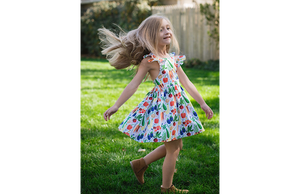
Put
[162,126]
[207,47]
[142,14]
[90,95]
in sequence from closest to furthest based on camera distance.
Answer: [162,126] → [90,95] → [207,47] → [142,14]

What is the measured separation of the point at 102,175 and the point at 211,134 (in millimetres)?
1667

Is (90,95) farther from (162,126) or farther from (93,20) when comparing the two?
(93,20)

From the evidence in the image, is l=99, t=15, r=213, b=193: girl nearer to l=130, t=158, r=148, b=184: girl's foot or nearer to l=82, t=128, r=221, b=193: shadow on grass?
l=130, t=158, r=148, b=184: girl's foot

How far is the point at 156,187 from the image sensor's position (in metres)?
2.72

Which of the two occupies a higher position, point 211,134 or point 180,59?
point 180,59

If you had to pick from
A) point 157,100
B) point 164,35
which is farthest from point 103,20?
point 157,100

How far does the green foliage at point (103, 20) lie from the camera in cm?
1392

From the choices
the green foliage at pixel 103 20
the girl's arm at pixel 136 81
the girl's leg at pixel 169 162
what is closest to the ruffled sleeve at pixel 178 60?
the girl's arm at pixel 136 81

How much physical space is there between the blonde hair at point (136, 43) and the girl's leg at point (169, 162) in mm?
827

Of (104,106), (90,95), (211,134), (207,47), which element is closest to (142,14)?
(207,47)

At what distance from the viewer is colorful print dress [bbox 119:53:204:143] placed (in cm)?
243

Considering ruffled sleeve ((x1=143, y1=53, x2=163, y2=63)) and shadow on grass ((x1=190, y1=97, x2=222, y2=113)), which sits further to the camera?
shadow on grass ((x1=190, y1=97, x2=222, y2=113))

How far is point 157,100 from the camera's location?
2.54 metres

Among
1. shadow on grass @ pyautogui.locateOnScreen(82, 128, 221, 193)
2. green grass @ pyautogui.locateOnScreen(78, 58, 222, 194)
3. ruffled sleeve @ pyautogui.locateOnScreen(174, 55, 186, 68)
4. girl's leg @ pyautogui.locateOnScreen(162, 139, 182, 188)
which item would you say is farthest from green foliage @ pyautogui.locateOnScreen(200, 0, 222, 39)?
girl's leg @ pyautogui.locateOnScreen(162, 139, 182, 188)
